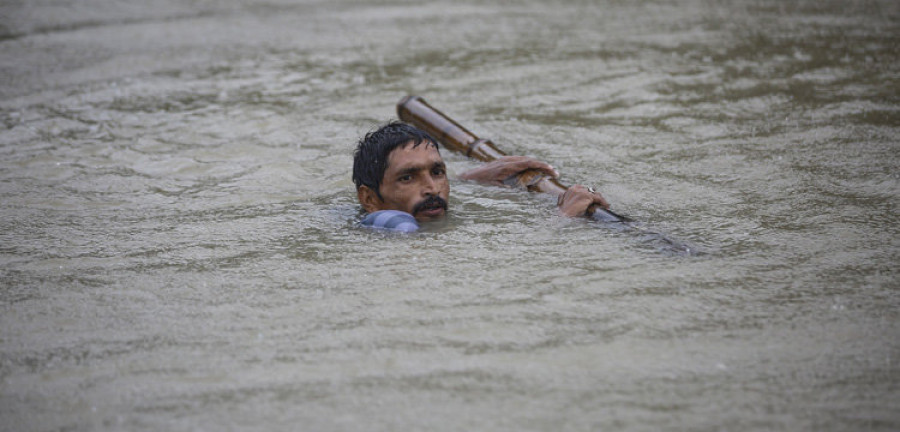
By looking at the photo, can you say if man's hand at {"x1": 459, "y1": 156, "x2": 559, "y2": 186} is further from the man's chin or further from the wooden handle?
the man's chin

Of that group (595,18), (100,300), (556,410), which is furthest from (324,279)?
(595,18)

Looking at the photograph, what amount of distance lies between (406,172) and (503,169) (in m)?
0.88

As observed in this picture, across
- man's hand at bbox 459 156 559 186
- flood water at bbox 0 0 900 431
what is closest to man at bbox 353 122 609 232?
flood water at bbox 0 0 900 431

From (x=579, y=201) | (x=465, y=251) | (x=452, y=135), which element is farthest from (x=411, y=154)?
(x=452, y=135)

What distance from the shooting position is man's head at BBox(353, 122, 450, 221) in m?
4.71

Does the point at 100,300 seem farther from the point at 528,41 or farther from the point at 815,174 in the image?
the point at 528,41

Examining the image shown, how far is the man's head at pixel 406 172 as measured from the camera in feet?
15.5

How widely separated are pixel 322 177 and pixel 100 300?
7.40ft

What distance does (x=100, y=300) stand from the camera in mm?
3707

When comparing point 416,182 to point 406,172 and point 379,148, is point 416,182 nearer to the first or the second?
point 406,172

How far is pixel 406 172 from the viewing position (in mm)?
4727

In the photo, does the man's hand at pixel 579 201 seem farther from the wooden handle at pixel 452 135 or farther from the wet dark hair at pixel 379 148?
the wet dark hair at pixel 379 148

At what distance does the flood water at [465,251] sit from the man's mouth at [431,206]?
14cm

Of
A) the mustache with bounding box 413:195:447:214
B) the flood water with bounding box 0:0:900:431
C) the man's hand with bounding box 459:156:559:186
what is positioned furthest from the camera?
the man's hand with bounding box 459:156:559:186
